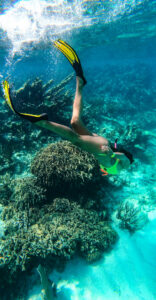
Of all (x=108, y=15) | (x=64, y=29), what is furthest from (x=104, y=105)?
(x=64, y=29)

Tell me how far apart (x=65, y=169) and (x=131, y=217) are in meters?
2.45

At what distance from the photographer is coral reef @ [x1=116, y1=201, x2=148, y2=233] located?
470 cm

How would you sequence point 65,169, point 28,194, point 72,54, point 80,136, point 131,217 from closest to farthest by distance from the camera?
point 80,136 < point 72,54 < point 28,194 < point 65,169 < point 131,217

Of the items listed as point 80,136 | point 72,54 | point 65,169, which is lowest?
point 65,169

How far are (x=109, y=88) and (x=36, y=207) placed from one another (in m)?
19.4

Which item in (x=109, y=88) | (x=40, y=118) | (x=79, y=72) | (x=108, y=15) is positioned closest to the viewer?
(x=40, y=118)

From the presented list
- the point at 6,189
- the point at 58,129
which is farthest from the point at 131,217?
the point at 6,189

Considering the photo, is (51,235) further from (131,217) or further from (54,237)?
(131,217)

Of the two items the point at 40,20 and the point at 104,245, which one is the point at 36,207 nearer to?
the point at 104,245

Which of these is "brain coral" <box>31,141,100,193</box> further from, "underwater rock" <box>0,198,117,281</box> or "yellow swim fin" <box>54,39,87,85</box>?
"yellow swim fin" <box>54,39,87,85</box>

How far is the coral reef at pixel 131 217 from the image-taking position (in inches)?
185

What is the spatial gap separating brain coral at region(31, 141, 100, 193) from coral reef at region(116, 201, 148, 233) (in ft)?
4.23

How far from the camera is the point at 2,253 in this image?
12.0 ft

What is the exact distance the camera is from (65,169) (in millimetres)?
4512
